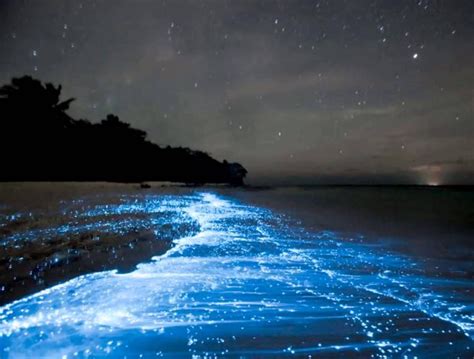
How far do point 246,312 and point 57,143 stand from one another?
34.0 metres

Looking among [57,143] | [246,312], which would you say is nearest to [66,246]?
[246,312]

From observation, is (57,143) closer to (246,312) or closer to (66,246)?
(66,246)

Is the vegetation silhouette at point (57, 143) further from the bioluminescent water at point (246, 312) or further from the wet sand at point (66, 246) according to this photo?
the bioluminescent water at point (246, 312)

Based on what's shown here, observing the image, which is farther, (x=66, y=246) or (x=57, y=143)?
(x=57, y=143)

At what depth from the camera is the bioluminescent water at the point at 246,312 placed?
2.19 metres

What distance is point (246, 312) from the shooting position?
9.22 feet

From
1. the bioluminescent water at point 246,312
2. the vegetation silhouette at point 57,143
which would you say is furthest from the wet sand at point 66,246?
the vegetation silhouette at point 57,143

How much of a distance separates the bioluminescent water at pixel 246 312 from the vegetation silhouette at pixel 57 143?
26.1 meters

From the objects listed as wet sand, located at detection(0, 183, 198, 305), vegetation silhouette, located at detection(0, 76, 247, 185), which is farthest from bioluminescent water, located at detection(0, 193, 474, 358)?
vegetation silhouette, located at detection(0, 76, 247, 185)

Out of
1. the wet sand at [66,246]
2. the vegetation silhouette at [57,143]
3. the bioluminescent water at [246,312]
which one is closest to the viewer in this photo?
the bioluminescent water at [246,312]

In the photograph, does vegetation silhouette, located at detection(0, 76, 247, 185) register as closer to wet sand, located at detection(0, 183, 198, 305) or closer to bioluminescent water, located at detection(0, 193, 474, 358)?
wet sand, located at detection(0, 183, 198, 305)

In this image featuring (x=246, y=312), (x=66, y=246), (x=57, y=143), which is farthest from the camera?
(x=57, y=143)

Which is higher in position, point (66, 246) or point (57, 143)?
point (57, 143)

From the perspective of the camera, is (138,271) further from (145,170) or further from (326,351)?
(145,170)
